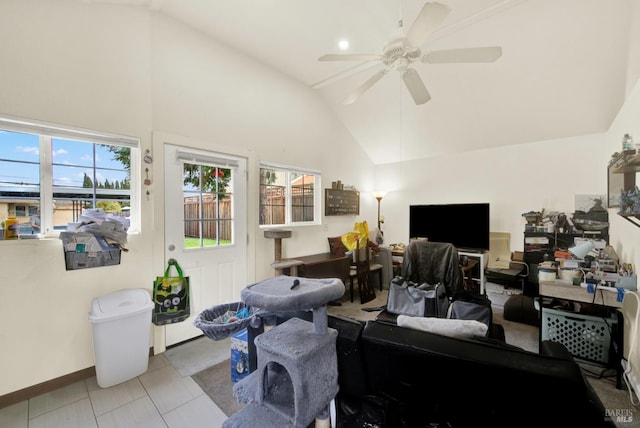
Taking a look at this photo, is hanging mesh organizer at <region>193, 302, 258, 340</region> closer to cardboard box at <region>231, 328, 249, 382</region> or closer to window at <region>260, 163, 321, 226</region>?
cardboard box at <region>231, 328, 249, 382</region>

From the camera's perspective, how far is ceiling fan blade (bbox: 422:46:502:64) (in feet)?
5.85

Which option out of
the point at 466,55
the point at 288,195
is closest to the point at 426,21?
the point at 466,55

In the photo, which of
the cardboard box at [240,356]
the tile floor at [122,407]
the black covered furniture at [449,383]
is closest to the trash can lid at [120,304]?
the tile floor at [122,407]

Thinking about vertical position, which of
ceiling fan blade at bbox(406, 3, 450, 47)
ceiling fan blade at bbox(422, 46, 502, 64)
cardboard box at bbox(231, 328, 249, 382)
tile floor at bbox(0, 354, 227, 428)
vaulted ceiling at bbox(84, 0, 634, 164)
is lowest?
tile floor at bbox(0, 354, 227, 428)

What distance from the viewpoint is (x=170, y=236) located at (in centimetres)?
265

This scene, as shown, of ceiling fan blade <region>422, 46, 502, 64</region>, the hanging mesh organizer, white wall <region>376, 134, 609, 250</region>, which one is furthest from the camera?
white wall <region>376, 134, 609, 250</region>

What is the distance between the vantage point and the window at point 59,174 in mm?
1924

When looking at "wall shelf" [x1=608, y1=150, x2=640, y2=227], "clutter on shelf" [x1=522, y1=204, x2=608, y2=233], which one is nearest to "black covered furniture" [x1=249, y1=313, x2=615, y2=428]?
"wall shelf" [x1=608, y1=150, x2=640, y2=227]

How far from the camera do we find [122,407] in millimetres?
1825

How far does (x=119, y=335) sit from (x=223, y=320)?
3.99 feet

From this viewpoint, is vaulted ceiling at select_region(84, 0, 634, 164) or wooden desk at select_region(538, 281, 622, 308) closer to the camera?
wooden desk at select_region(538, 281, 622, 308)

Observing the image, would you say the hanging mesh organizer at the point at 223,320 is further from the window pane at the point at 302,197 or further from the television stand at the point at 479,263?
the television stand at the point at 479,263

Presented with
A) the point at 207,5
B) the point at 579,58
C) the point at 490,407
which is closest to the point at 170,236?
the point at 207,5

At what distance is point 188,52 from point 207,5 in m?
0.50
